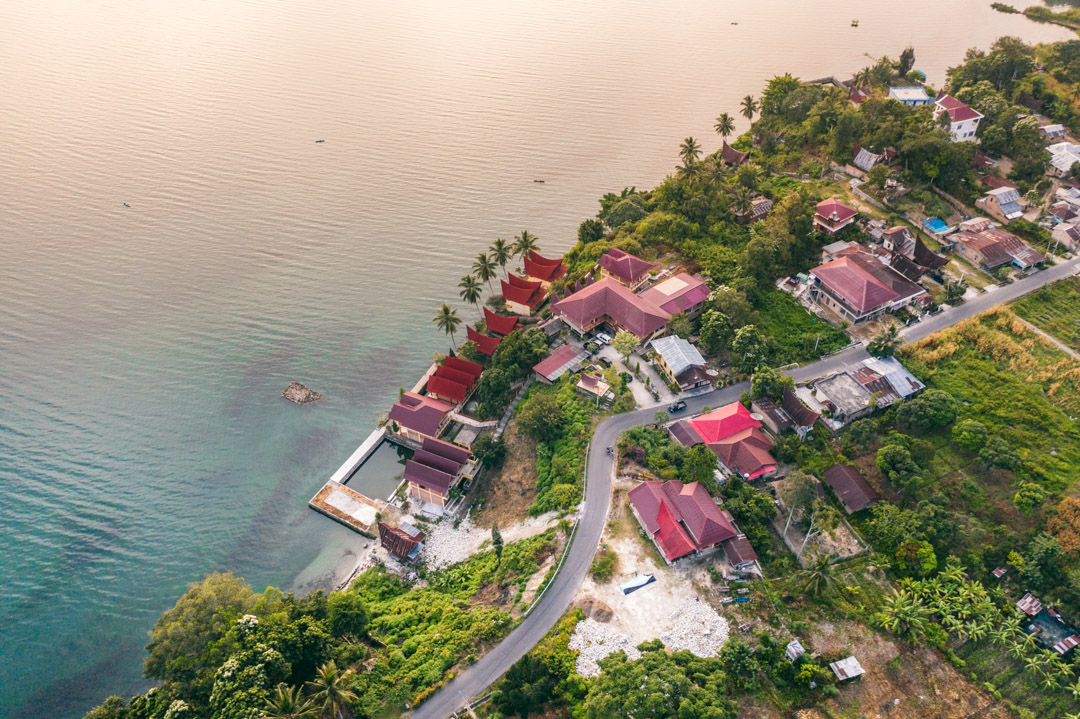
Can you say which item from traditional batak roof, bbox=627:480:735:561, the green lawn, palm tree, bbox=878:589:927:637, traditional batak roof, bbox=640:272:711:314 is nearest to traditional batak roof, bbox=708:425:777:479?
traditional batak roof, bbox=627:480:735:561

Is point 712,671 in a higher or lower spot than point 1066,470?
higher

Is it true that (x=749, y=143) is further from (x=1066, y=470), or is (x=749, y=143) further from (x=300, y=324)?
(x=300, y=324)

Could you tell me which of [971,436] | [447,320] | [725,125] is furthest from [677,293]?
[725,125]

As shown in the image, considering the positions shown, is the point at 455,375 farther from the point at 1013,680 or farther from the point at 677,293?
the point at 1013,680

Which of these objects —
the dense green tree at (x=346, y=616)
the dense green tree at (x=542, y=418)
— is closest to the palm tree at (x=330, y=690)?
the dense green tree at (x=346, y=616)

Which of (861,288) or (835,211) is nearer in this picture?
(861,288)

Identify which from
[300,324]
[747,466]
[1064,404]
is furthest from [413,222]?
[1064,404]
